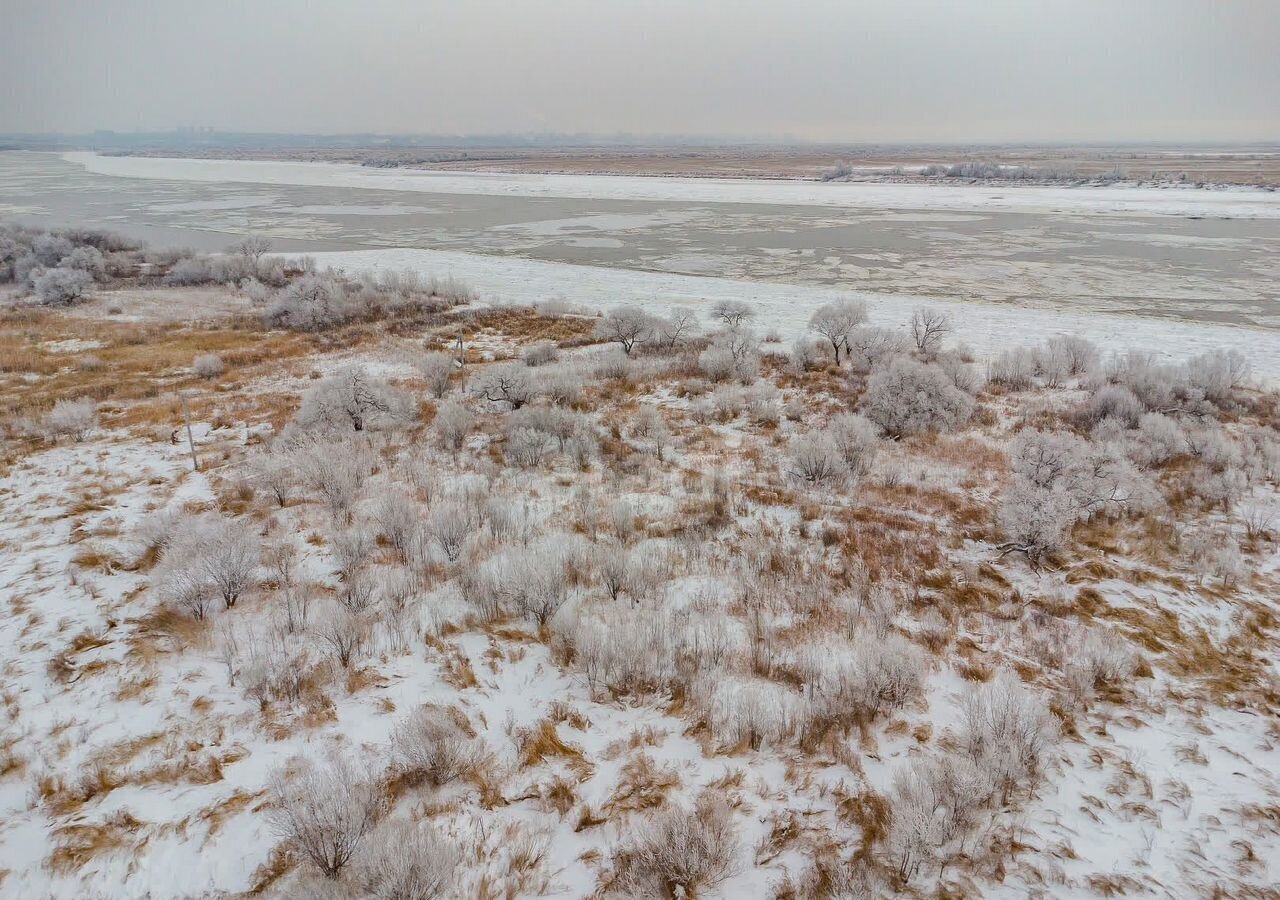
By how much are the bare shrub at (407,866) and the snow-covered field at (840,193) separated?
45522 millimetres

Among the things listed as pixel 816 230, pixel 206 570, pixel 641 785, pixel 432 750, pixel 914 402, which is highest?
pixel 816 230

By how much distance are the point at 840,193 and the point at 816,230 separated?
22.5 meters

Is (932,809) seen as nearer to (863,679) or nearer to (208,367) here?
(863,679)

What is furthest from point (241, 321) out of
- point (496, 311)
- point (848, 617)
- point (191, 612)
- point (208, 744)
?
point (848, 617)

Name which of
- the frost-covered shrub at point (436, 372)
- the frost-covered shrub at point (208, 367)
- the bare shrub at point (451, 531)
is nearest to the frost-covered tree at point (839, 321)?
the frost-covered shrub at point (436, 372)

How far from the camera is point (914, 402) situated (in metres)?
10.5

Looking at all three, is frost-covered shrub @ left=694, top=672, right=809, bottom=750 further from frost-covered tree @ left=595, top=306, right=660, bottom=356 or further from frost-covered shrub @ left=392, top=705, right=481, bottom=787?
frost-covered tree @ left=595, top=306, right=660, bottom=356

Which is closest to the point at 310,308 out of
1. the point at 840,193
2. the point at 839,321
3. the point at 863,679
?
the point at 839,321

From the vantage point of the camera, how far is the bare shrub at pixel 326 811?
11.0 ft

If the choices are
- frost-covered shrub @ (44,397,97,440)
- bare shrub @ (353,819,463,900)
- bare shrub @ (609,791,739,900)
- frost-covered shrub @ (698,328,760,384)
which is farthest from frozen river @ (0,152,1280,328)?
bare shrub @ (353,819,463,900)

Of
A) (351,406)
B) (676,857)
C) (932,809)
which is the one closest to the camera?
(676,857)

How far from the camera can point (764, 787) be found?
12.7ft

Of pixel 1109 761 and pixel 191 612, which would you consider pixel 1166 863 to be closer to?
pixel 1109 761

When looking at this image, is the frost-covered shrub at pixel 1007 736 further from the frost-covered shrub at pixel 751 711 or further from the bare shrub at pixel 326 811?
the bare shrub at pixel 326 811
